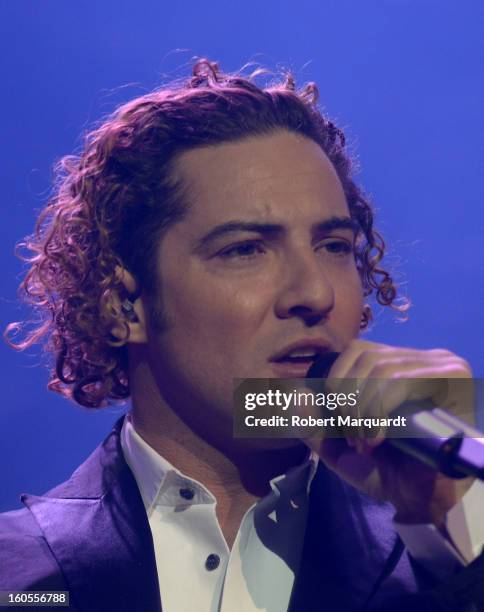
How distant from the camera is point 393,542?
122cm

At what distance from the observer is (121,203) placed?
1.43 meters

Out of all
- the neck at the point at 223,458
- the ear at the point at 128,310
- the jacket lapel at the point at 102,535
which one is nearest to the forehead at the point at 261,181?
the ear at the point at 128,310

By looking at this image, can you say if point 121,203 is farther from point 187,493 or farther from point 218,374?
point 187,493

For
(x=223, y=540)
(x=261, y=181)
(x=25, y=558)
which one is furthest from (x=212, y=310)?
(x=25, y=558)

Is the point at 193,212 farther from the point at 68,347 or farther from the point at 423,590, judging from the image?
the point at 423,590

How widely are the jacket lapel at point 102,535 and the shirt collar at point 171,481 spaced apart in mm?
17

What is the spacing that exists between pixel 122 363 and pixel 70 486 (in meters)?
0.23

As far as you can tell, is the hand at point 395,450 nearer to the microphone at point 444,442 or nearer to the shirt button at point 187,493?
the microphone at point 444,442

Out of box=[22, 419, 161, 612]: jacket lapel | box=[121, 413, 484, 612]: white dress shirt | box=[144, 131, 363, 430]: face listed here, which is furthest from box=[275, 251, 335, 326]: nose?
box=[22, 419, 161, 612]: jacket lapel

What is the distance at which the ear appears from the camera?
136 centimetres

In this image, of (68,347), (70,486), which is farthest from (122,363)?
(70,486)

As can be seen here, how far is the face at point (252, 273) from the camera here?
1155 mm

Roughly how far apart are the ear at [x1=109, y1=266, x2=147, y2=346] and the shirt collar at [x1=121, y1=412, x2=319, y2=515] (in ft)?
0.50

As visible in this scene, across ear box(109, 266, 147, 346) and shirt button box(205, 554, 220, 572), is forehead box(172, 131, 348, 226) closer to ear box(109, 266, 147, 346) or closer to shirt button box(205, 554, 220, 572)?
ear box(109, 266, 147, 346)
